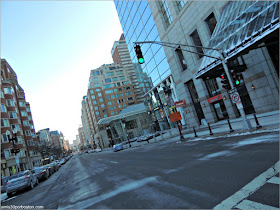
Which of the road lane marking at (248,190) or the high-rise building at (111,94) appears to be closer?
the road lane marking at (248,190)

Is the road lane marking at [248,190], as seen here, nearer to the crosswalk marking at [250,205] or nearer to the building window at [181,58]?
the crosswalk marking at [250,205]

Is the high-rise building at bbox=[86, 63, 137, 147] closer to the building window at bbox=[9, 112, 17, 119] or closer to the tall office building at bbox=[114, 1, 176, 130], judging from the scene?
the tall office building at bbox=[114, 1, 176, 130]

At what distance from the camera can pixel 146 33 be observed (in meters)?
42.7

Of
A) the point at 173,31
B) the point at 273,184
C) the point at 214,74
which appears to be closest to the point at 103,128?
the point at 173,31

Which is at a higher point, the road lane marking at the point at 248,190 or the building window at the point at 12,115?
the building window at the point at 12,115

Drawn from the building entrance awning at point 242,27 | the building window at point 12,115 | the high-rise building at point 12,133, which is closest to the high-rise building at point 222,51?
the building entrance awning at point 242,27

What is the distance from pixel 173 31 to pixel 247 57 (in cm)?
1372

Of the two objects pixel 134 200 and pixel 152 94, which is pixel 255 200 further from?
pixel 152 94

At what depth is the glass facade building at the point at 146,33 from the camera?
39.6 m

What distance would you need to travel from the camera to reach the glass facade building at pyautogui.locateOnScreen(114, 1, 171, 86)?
3959 cm

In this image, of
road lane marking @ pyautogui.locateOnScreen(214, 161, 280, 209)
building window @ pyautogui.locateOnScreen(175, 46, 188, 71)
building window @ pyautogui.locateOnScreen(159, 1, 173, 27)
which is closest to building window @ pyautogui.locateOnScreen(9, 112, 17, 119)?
building window @ pyautogui.locateOnScreen(159, 1, 173, 27)

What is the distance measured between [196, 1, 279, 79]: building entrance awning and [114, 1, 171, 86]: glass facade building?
19.9 m

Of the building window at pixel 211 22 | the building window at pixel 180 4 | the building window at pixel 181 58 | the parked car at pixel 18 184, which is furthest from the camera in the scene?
the building window at pixel 181 58

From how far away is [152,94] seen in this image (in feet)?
170
